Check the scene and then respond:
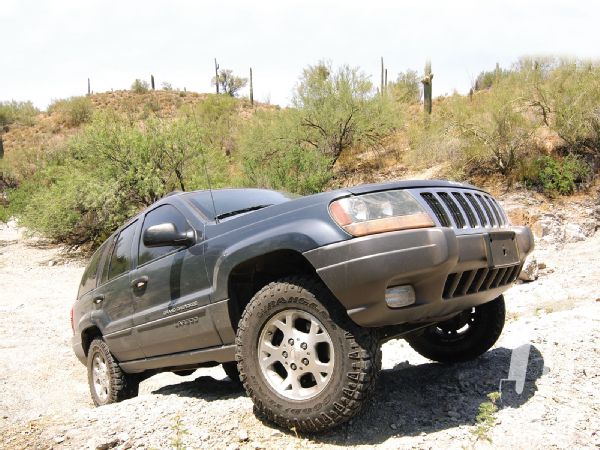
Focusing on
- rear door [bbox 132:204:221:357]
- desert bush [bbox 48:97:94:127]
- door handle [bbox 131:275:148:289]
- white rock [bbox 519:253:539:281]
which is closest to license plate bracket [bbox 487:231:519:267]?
rear door [bbox 132:204:221:357]

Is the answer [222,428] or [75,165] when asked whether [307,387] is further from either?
[75,165]

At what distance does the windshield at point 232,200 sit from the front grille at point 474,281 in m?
1.68

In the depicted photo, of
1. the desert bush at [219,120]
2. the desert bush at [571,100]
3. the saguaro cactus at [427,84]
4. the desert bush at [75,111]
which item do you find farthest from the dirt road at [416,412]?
the desert bush at [75,111]

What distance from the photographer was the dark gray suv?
2883mm

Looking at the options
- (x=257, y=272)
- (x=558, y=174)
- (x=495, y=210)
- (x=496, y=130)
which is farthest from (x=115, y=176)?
(x=495, y=210)

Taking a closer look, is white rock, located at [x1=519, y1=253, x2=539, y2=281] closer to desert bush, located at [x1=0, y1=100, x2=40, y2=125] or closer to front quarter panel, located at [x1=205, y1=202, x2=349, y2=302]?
front quarter panel, located at [x1=205, y1=202, x2=349, y2=302]

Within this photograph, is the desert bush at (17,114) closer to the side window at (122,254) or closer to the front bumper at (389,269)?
the side window at (122,254)

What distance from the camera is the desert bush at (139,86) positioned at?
5597cm

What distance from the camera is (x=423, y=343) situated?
14.9 ft

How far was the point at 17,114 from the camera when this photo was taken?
178 ft

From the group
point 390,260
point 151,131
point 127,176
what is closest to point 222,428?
point 390,260

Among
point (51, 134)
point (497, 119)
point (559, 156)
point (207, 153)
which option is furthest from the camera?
point (51, 134)

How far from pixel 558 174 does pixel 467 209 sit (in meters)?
11.1

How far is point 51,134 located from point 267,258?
51.8 meters
